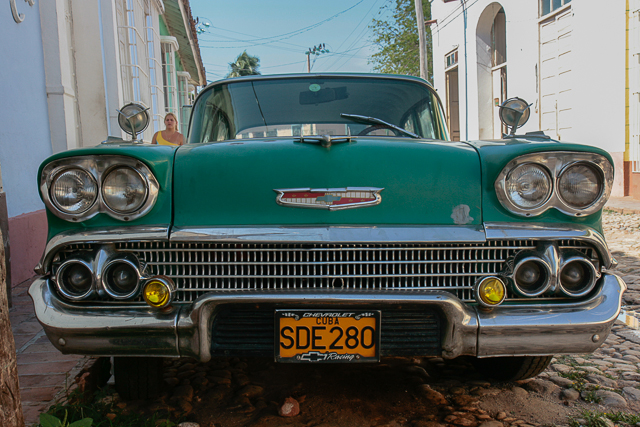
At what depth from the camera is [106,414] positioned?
2137mm

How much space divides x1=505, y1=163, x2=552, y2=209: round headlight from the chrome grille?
0.57 feet

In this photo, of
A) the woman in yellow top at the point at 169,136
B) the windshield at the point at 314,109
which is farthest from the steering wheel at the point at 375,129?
the woman in yellow top at the point at 169,136

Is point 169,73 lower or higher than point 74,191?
higher

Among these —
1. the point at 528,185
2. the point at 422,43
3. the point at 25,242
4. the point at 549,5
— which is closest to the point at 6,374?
the point at 528,185

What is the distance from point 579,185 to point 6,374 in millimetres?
2006

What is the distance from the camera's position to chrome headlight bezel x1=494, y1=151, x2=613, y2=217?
1.94 m

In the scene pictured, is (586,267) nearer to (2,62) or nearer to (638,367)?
(638,367)

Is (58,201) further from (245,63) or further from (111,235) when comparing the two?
(245,63)

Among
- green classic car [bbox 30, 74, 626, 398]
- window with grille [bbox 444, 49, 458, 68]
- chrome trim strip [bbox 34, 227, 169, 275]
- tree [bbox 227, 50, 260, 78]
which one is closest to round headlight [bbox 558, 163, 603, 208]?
green classic car [bbox 30, 74, 626, 398]

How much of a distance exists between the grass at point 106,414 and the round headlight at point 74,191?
0.76 m

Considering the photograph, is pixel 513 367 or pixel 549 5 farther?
pixel 549 5

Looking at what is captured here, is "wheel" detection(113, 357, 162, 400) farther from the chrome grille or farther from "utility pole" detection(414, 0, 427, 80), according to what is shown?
"utility pole" detection(414, 0, 427, 80)

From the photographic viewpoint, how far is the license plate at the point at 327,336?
1840 millimetres

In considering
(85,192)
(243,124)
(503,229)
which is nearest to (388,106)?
(243,124)
